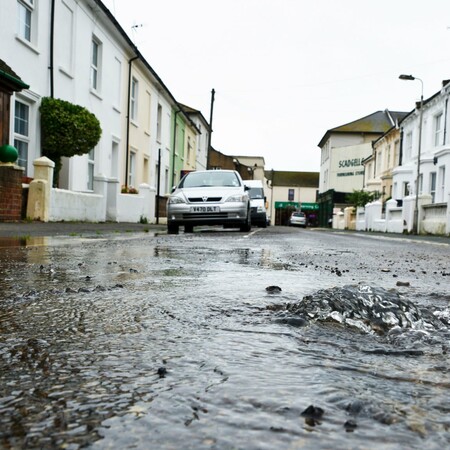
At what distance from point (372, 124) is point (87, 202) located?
4947 cm

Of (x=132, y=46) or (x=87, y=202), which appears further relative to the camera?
(x=132, y=46)

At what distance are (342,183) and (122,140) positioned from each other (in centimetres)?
4258

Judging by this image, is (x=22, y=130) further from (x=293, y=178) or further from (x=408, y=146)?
(x=293, y=178)

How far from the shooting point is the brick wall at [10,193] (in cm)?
1009

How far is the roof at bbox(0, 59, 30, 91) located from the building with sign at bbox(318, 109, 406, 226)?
47.8 metres

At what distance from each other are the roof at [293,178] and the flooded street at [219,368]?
84072 mm

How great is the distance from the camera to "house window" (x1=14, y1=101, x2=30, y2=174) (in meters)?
12.6

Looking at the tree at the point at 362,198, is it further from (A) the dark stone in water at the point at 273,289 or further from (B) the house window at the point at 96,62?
(A) the dark stone in water at the point at 273,289

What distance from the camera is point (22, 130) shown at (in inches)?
508

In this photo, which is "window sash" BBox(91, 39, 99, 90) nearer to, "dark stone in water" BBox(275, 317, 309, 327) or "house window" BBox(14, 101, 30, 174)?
"house window" BBox(14, 101, 30, 174)

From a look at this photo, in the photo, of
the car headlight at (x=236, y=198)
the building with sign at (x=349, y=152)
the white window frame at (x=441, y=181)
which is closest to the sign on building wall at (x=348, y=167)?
the building with sign at (x=349, y=152)

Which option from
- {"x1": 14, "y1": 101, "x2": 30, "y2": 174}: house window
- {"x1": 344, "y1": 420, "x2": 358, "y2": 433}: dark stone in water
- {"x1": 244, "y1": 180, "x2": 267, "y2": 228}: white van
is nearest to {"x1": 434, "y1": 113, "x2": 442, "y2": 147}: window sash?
{"x1": 244, "y1": 180, "x2": 267, "y2": 228}: white van

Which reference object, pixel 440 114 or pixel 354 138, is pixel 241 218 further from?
pixel 354 138

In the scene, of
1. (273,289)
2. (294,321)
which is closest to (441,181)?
(273,289)
